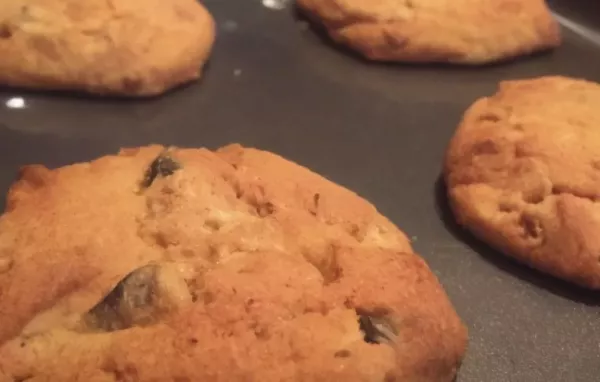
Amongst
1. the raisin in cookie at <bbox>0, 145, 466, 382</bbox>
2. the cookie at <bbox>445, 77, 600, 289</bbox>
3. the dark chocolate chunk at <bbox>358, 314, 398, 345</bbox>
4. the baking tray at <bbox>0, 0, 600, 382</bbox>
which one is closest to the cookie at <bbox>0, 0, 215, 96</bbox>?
the baking tray at <bbox>0, 0, 600, 382</bbox>

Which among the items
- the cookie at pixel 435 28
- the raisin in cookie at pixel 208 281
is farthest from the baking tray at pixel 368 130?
the raisin in cookie at pixel 208 281

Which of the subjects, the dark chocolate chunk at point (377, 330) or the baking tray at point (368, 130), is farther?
the baking tray at point (368, 130)

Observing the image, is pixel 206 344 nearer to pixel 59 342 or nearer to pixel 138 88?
pixel 59 342

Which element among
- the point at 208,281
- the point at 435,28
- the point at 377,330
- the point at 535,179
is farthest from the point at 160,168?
the point at 435,28

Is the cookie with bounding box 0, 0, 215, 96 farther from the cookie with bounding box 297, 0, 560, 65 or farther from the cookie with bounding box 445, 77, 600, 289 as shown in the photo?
the cookie with bounding box 445, 77, 600, 289

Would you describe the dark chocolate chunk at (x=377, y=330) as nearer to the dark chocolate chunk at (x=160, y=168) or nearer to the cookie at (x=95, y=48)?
the dark chocolate chunk at (x=160, y=168)

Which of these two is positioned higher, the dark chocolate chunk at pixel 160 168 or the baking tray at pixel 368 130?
the dark chocolate chunk at pixel 160 168
